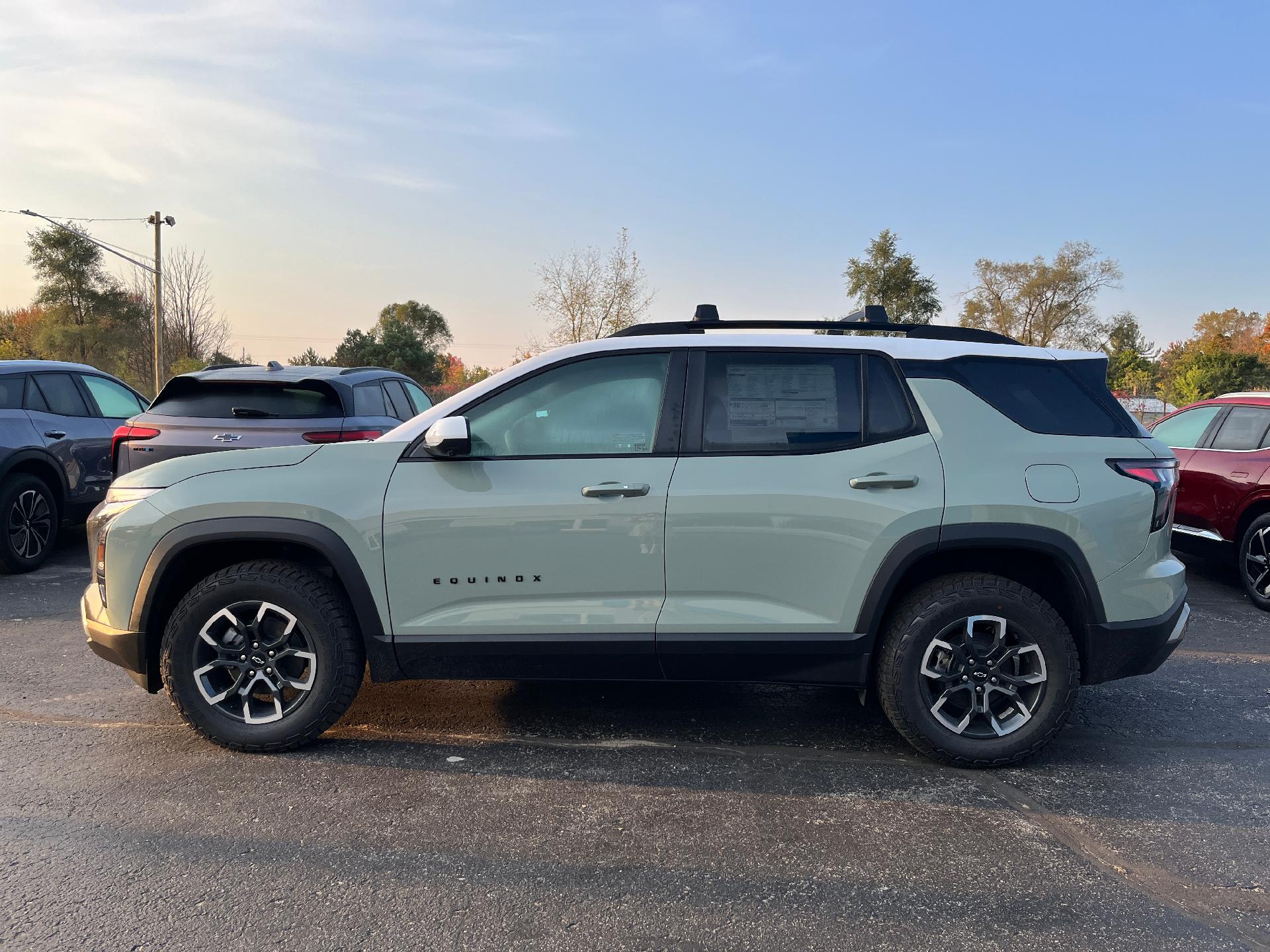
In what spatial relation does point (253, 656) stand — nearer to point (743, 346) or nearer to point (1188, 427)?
point (743, 346)

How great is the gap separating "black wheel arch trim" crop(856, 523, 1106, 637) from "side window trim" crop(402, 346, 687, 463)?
980 mm

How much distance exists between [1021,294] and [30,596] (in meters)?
61.6

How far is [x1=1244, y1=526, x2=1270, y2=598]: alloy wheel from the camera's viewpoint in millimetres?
6508

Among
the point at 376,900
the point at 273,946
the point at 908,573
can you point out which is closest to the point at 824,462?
the point at 908,573

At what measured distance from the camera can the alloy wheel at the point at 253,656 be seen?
364 centimetres

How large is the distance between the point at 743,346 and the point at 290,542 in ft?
6.79

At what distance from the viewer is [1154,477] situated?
3.58 m

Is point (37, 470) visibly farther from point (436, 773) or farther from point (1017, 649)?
point (1017, 649)

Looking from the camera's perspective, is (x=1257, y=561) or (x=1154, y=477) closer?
(x=1154, y=477)

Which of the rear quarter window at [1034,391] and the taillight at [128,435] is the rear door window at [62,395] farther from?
the rear quarter window at [1034,391]

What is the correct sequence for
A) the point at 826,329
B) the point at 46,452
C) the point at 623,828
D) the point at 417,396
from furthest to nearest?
1. the point at 417,396
2. the point at 46,452
3. the point at 826,329
4. the point at 623,828

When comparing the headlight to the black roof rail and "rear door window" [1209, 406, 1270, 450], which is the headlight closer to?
the black roof rail

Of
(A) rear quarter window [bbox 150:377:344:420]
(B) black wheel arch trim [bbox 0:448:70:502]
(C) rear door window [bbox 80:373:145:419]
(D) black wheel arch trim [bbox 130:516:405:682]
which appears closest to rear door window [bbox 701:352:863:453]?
(D) black wheel arch trim [bbox 130:516:405:682]

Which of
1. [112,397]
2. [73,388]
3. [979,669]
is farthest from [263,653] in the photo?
[112,397]
